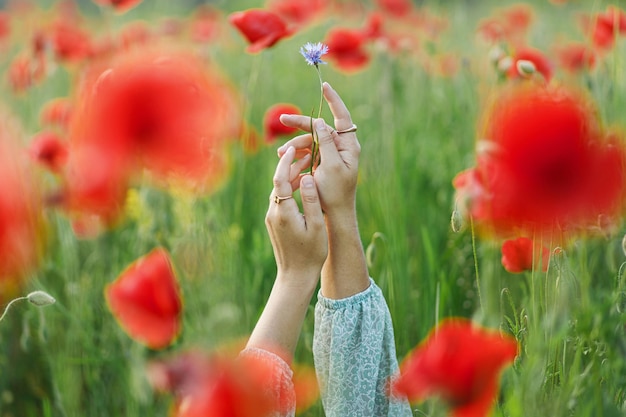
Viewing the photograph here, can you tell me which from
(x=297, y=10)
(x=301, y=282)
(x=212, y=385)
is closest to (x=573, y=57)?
(x=297, y=10)

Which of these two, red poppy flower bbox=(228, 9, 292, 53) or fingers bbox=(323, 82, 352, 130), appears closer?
fingers bbox=(323, 82, 352, 130)

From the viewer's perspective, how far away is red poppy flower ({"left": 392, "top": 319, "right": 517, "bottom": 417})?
1.96ft

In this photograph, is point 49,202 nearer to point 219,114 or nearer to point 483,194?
point 219,114

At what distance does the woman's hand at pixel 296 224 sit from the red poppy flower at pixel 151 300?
176 millimetres

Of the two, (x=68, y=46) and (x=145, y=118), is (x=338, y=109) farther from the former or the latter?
(x=68, y=46)

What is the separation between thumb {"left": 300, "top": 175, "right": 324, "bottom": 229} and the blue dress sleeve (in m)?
0.13

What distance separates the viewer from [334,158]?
954 millimetres

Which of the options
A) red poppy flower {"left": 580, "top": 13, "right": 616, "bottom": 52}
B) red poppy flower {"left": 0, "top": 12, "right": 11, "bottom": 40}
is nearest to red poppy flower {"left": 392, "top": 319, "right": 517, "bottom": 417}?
red poppy flower {"left": 580, "top": 13, "right": 616, "bottom": 52}

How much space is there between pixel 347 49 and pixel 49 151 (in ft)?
2.37

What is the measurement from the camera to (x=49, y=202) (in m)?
1.41

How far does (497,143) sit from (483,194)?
0.16 meters

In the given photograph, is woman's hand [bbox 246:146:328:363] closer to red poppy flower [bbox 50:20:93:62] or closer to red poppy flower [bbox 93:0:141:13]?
red poppy flower [bbox 93:0:141:13]

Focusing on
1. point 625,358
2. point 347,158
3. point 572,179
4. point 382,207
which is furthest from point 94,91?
point 382,207

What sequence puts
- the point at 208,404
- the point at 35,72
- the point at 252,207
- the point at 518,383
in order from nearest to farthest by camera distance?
the point at 208,404
the point at 518,383
the point at 252,207
the point at 35,72
